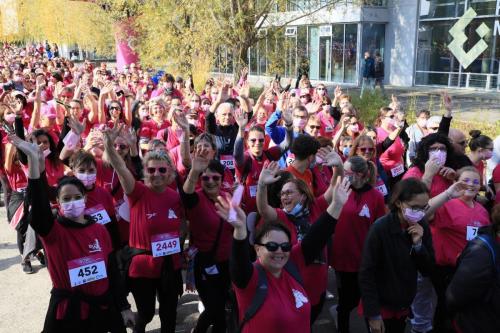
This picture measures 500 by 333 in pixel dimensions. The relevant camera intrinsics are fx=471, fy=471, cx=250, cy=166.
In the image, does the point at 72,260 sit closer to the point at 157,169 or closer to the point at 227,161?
the point at 157,169

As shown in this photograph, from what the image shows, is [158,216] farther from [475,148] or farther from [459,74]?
[459,74]

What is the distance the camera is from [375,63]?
756 inches

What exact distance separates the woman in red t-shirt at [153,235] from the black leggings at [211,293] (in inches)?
8.0

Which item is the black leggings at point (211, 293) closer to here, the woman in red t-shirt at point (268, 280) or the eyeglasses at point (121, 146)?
the woman in red t-shirt at point (268, 280)

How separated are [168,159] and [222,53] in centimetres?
1312

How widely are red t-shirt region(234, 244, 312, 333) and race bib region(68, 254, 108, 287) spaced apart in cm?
123

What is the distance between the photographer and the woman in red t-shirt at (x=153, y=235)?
3.95 metres

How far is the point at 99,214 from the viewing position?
4.21m

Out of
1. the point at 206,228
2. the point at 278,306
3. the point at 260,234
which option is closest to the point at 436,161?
the point at 206,228

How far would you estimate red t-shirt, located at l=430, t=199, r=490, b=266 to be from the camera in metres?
4.07

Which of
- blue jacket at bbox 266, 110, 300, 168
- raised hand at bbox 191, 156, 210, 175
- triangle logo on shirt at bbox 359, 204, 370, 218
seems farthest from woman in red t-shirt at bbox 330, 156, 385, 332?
blue jacket at bbox 266, 110, 300, 168

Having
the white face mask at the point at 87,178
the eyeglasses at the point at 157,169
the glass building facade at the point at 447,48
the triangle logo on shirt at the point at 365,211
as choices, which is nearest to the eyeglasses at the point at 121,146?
the white face mask at the point at 87,178

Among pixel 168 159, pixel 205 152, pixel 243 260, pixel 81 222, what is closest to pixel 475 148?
pixel 205 152

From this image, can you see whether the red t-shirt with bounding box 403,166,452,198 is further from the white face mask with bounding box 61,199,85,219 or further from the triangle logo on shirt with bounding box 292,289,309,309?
the white face mask with bounding box 61,199,85,219
